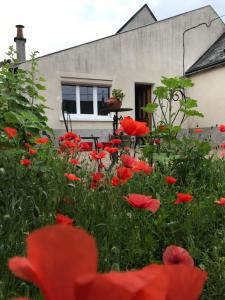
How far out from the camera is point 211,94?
51.1 feet

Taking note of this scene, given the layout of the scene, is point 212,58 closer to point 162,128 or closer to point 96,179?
point 162,128

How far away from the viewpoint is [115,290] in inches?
10.3

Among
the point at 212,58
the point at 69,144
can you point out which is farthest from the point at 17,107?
the point at 212,58

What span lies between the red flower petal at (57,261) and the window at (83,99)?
13.8m

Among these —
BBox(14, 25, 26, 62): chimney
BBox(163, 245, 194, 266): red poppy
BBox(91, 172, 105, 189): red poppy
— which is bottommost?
BBox(91, 172, 105, 189): red poppy

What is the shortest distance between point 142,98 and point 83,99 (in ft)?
9.89

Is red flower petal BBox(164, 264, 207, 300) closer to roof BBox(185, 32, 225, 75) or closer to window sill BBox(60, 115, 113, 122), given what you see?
window sill BBox(60, 115, 113, 122)

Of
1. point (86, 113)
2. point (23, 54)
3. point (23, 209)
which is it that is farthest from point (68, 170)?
point (23, 54)

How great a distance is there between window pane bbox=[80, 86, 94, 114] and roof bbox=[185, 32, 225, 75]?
464 centimetres

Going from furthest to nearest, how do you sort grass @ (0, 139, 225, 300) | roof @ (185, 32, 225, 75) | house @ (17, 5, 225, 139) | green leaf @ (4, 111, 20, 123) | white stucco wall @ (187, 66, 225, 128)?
roof @ (185, 32, 225, 75) < white stucco wall @ (187, 66, 225, 128) < house @ (17, 5, 225, 139) < green leaf @ (4, 111, 20, 123) < grass @ (0, 139, 225, 300)

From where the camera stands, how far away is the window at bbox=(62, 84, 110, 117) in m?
14.2

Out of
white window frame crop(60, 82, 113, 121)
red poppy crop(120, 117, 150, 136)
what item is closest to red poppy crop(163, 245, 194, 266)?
red poppy crop(120, 117, 150, 136)

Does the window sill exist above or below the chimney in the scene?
below

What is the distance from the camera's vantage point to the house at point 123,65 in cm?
1382
